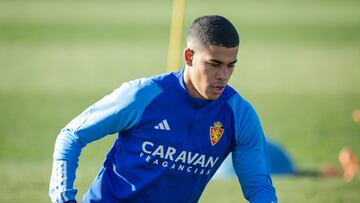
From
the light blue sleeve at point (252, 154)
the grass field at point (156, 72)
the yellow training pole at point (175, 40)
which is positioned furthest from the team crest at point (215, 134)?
the yellow training pole at point (175, 40)

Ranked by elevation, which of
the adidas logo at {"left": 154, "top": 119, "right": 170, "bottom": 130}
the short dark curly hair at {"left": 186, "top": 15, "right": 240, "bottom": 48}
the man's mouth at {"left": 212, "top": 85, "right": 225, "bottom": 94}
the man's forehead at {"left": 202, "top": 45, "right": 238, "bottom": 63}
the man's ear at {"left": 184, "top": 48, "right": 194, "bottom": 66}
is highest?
the short dark curly hair at {"left": 186, "top": 15, "right": 240, "bottom": 48}

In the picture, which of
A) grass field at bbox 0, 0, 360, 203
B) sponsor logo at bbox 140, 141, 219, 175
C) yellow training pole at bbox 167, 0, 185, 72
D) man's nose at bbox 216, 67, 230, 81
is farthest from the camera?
yellow training pole at bbox 167, 0, 185, 72

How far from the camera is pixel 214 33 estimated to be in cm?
582

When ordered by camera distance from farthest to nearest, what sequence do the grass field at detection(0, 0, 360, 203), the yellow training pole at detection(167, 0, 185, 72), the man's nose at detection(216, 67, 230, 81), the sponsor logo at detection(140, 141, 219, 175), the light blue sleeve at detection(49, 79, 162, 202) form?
the yellow training pole at detection(167, 0, 185, 72), the grass field at detection(0, 0, 360, 203), the sponsor logo at detection(140, 141, 219, 175), the man's nose at detection(216, 67, 230, 81), the light blue sleeve at detection(49, 79, 162, 202)

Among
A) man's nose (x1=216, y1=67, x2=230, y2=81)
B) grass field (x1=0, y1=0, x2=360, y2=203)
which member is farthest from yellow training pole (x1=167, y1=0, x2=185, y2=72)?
man's nose (x1=216, y1=67, x2=230, y2=81)

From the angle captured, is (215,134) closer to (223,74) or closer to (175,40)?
(223,74)

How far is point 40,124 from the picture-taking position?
57.6 ft

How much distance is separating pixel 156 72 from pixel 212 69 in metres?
17.0

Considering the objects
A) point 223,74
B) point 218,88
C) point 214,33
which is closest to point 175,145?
point 218,88

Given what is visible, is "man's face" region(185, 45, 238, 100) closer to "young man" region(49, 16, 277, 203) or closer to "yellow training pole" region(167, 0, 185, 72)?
"young man" region(49, 16, 277, 203)

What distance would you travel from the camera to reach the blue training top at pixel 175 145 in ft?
19.4

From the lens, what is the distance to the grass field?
1288 cm

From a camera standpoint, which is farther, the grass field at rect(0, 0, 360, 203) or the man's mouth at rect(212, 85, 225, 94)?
the grass field at rect(0, 0, 360, 203)

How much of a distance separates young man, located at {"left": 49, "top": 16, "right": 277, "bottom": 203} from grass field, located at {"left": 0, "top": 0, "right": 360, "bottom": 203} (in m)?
5.06
